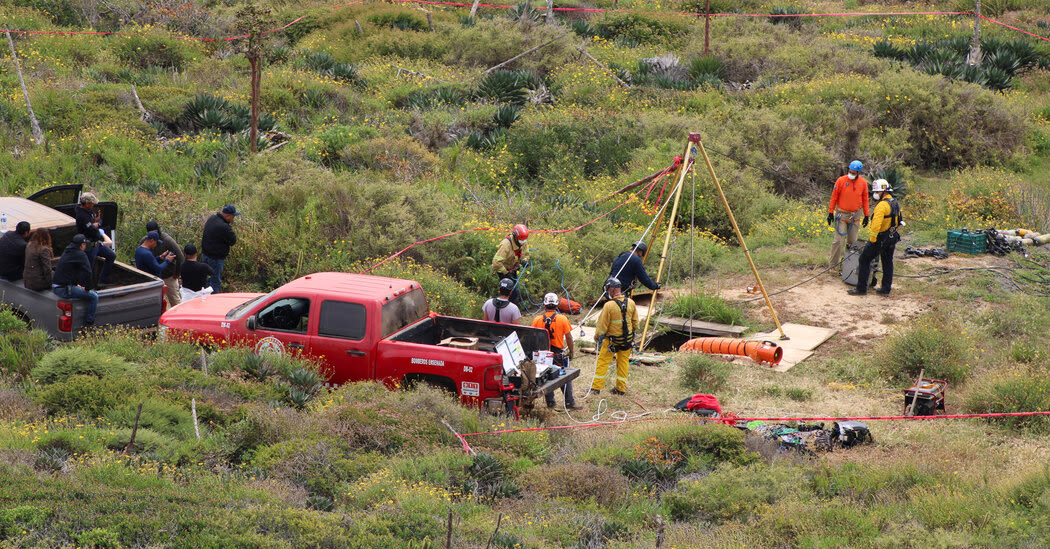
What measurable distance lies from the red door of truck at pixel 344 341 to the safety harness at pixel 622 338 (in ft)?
9.03

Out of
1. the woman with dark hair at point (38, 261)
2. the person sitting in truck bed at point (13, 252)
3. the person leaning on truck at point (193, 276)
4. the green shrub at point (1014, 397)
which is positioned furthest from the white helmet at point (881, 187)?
the person sitting in truck bed at point (13, 252)

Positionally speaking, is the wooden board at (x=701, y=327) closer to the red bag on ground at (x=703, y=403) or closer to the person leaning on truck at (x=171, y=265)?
the red bag on ground at (x=703, y=403)

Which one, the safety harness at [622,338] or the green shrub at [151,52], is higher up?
the green shrub at [151,52]

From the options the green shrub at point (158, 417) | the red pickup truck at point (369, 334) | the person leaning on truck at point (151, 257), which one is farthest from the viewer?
the person leaning on truck at point (151, 257)

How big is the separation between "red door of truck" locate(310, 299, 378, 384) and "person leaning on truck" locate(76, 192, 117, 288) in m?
2.97

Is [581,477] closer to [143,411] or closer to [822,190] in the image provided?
[143,411]

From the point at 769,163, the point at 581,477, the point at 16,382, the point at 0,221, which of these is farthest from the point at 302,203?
the point at 769,163

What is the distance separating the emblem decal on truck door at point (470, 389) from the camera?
9312mm

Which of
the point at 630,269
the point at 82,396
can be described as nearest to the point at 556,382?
the point at 630,269

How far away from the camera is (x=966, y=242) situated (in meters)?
15.7

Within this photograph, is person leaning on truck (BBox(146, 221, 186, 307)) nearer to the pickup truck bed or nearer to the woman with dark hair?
the pickup truck bed

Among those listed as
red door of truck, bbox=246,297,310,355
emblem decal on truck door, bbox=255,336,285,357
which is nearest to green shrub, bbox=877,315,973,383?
red door of truck, bbox=246,297,310,355

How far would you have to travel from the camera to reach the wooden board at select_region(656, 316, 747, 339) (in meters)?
12.9

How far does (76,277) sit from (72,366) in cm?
175
